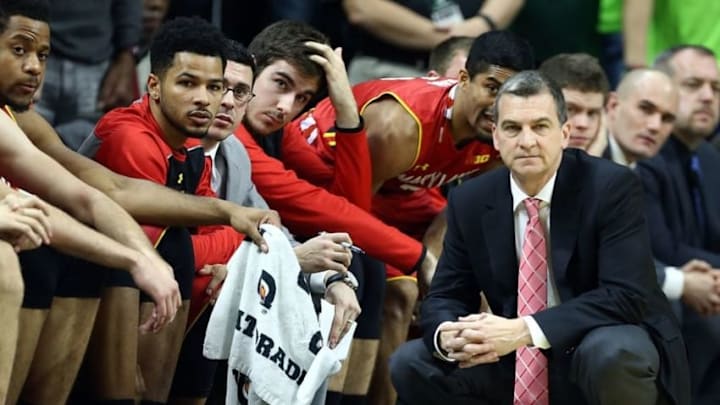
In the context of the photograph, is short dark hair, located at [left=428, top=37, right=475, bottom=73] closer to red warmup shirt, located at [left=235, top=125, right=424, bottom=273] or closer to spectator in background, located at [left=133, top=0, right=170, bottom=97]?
red warmup shirt, located at [left=235, top=125, right=424, bottom=273]

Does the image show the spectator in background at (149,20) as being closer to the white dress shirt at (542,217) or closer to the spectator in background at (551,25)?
the spectator in background at (551,25)

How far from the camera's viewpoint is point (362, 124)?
6008 mm

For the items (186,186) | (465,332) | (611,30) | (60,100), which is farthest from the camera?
(611,30)

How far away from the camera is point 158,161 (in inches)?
205

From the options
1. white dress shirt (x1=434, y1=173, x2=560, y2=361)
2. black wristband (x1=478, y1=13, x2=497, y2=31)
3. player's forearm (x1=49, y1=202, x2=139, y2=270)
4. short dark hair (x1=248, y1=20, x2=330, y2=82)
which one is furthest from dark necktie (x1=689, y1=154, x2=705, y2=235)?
player's forearm (x1=49, y1=202, x2=139, y2=270)

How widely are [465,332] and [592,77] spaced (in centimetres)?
224

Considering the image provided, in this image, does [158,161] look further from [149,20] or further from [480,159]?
[149,20]

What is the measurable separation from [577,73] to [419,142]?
3.12 ft

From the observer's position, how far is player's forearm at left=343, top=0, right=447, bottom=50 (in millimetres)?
7367

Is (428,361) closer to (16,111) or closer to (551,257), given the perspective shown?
(551,257)

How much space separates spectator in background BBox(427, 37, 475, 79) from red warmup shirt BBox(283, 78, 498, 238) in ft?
1.17

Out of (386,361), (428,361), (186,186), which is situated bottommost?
(386,361)

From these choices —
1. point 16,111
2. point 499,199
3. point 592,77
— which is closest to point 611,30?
point 592,77

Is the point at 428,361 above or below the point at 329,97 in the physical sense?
below
